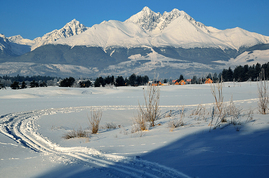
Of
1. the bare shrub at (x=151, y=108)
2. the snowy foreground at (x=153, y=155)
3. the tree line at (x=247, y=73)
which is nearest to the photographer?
the snowy foreground at (x=153, y=155)

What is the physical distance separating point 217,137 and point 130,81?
83.6 metres

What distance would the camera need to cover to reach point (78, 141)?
6.48 m

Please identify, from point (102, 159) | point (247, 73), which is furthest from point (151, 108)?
point (247, 73)

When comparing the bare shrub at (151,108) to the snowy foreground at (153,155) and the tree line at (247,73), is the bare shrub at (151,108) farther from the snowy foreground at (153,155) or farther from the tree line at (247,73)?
the tree line at (247,73)

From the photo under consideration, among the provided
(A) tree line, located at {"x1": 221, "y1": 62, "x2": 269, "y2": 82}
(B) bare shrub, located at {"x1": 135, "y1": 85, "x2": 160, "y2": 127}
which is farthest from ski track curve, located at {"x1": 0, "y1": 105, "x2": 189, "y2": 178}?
(A) tree line, located at {"x1": 221, "y1": 62, "x2": 269, "y2": 82}

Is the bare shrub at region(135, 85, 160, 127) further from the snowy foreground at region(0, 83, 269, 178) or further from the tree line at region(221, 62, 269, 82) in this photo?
the tree line at region(221, 62, 269, 82)

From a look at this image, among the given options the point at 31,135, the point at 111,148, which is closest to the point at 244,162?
the point at 111,148

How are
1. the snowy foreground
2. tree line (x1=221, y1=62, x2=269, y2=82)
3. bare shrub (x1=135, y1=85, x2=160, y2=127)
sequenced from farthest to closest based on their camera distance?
tree line (x1=221, y1=62, x2=269, y2=82) < bare shrub (x1=135, y1=85, x2=160, y2=127) < the snowy foreground

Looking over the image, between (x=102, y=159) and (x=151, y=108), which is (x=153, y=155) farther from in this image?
(x=151, y=108)

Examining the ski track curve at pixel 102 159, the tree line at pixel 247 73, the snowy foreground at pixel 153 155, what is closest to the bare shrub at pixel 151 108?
the snowy foreground at pixel 153 155

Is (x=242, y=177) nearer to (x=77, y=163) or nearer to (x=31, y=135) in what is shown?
(x=77, y=163)

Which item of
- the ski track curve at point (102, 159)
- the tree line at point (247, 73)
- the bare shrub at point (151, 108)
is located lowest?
the ski track curve at point (102, 159)

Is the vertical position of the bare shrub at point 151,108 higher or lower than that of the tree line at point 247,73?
lower

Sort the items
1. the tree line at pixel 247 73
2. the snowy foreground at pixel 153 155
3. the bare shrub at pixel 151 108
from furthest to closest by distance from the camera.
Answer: the tree line at pixel 247 73
the bare shrub at pixel 151 108
the snowy foreground at pixel 153 155
